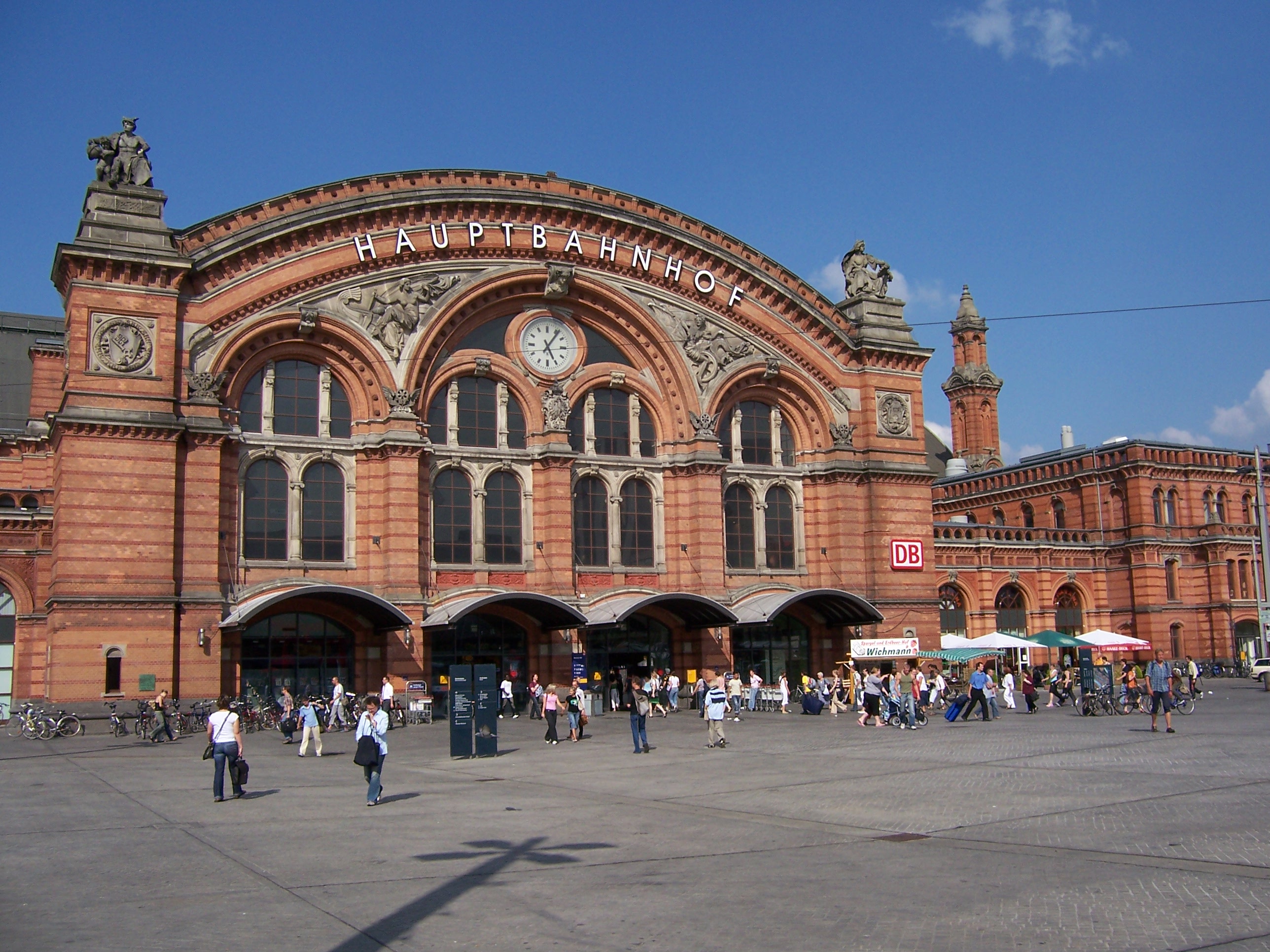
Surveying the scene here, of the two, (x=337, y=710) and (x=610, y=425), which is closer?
(x=337, y=710)

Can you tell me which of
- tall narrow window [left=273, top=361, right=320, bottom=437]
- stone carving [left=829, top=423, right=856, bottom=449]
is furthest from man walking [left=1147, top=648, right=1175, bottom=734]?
tall narrow window [left=273, top=361, right=320, bottom=437]

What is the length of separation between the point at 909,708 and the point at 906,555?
619 inches

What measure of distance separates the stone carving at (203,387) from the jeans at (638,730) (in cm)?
1797

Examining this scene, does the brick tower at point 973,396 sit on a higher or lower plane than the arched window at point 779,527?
higher

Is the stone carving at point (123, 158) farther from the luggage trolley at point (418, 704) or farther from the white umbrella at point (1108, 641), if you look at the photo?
the white umbrella at point (1108, 641)

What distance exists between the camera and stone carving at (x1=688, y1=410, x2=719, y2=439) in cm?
4516

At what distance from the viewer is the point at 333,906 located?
11969mm

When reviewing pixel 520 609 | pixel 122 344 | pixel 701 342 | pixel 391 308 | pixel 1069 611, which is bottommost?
pixel 1069 611

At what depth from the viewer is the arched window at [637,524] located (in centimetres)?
4478

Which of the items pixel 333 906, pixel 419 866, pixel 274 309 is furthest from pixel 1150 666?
pixel 274 309

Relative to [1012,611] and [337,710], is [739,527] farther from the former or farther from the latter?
[1012,611]

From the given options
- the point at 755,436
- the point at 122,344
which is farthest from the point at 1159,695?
the point at 122,344

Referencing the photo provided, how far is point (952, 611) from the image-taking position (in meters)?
60.9

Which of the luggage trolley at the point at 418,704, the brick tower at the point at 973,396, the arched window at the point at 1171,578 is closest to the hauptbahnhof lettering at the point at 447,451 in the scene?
the luggage trolley at the point at 418,704
